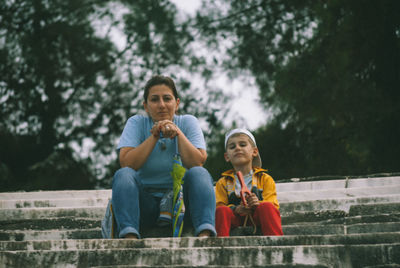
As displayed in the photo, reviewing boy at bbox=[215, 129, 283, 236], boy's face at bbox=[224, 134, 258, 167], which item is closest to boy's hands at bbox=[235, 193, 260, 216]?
boy at bbox=[215, 129, 283, 236]

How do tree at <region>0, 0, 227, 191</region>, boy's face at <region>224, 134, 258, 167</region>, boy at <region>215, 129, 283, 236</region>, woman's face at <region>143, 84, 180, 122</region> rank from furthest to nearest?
tree at <region>0, 0, 227, 191</region>, boy's face at <region>224, 134, 258, 167</region>, woman's face at <region>143, 84, 180, 122</region>, boy at <region>215, 129, 283, 236</region>

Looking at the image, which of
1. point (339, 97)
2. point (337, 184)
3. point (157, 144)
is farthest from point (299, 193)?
point (339, 97)

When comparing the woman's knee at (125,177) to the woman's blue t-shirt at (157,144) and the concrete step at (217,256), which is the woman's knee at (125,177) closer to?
the woman's blue t-shirt at (157,144)

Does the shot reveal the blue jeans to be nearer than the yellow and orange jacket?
Yes

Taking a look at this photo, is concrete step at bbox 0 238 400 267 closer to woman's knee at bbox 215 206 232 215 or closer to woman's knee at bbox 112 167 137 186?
woman's knee at bbox 112 167 137 186

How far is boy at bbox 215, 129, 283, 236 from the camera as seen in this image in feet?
8.87

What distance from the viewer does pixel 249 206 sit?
280 cm

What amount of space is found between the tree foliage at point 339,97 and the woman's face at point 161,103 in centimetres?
413

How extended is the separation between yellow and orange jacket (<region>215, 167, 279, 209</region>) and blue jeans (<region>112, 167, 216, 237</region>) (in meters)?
0.39

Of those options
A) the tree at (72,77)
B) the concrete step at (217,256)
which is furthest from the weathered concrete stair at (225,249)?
the tree at (72,77)

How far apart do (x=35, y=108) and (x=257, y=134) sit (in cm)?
330

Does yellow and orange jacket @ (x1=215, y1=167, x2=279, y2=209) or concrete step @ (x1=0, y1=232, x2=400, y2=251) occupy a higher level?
yellow and orange jacket @ (x1=215, y1=167, x2=279, y2=209)

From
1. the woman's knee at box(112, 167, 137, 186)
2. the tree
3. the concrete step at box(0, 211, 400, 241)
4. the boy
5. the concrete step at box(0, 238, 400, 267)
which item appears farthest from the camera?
A: the tree

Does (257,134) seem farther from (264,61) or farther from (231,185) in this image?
(231,185)
